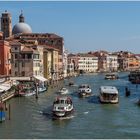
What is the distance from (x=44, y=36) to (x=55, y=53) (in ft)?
15.7

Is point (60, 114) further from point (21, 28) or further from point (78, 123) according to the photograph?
point (21, 28)

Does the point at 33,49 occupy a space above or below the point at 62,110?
above

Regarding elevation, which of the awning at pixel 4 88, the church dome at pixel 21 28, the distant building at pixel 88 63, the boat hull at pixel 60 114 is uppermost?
the church dome at pixel 21 28

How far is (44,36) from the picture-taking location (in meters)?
46.8

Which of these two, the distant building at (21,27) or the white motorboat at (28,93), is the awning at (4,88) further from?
the distant building at (21,27)

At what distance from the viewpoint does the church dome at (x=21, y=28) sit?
1851 inches

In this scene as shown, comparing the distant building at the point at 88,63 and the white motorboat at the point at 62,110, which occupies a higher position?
the distant building at the point at 88,63

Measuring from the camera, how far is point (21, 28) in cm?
4706

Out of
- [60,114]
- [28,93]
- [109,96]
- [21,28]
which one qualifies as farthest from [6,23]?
[60,114]

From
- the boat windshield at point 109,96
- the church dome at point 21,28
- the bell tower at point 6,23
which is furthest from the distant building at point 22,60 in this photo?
the church dome at point 21,28

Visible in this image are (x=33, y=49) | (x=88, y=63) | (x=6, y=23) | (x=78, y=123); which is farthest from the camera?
(x=88, y=63)

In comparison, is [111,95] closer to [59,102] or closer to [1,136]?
[59,102]

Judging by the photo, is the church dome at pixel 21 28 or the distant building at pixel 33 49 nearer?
the distant building at pixel 33 49

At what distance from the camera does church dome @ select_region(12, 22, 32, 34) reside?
47025 mm
